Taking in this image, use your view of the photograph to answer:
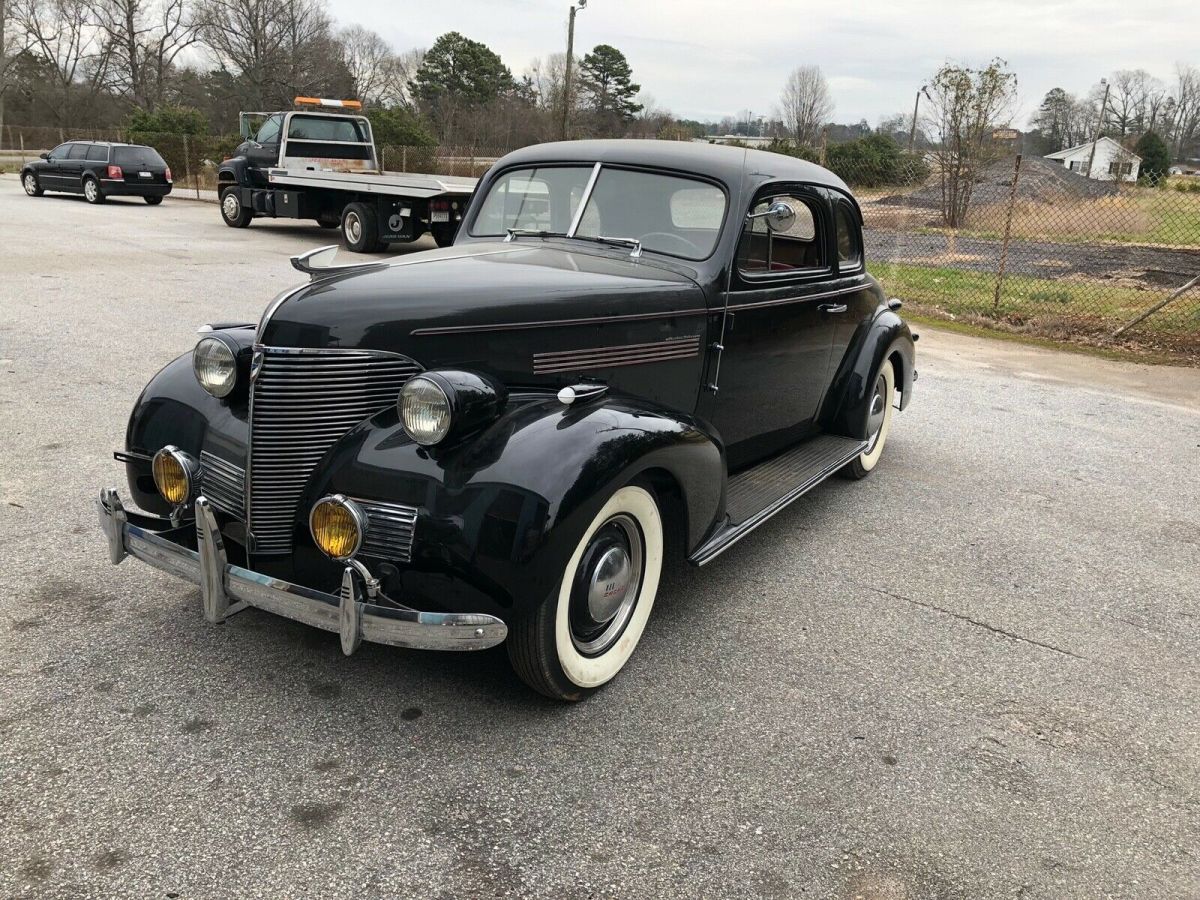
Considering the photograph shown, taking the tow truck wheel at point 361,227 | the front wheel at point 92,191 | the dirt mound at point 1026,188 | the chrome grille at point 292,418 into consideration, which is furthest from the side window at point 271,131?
the chrome grille at point 292,418

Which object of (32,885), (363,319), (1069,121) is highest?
(1069,121)

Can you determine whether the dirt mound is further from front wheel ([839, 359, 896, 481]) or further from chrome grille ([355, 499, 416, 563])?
chrome grille ([355, 499, 416, 563])

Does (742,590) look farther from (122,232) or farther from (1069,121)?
(1069,121)

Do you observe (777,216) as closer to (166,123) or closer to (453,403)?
(453,403)

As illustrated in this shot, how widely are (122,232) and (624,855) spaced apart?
16.4 metres

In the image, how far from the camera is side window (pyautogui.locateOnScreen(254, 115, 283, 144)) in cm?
1711

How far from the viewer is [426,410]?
8.59 feet

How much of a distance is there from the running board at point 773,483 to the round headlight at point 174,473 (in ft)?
5.72

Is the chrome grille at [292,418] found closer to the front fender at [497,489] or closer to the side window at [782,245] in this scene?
the front fender at [497,489]

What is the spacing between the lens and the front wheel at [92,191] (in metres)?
21.7

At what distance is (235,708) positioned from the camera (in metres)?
2.76

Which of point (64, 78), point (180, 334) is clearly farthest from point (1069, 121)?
point (180, 334)

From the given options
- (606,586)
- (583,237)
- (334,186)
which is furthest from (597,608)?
(334,186)

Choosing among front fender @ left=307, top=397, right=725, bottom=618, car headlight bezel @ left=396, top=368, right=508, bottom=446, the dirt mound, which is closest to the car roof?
front fender @ left=307, top=397, right=725, bottom=618
